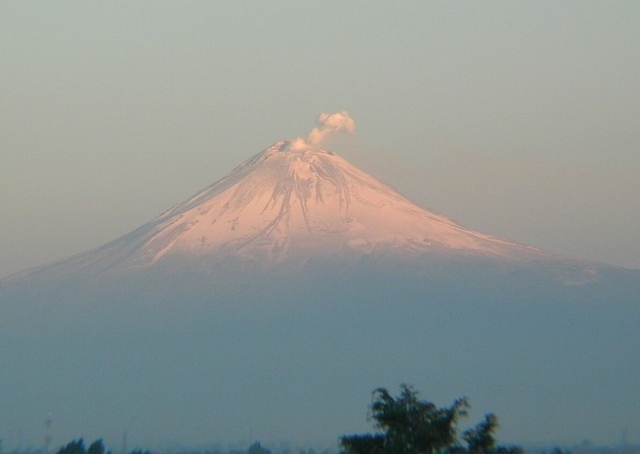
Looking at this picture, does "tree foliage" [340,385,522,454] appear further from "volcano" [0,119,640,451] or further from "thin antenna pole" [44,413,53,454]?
"volcano" [0,119,640,451]

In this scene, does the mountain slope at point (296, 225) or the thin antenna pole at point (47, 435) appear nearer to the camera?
the thin antenna pole at point (47, 435)

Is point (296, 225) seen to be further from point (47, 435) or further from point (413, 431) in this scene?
point (413, 431)

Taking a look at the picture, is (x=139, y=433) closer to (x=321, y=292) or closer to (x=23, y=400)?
(x=23, y=400)

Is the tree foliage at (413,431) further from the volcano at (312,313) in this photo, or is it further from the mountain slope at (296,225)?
the mountain slope at (296,225)

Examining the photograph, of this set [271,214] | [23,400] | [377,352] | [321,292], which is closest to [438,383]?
[377,352]

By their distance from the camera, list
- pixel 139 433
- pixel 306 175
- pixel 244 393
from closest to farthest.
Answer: pixel 139 433 < pixel 244 393 < pixel 306 175

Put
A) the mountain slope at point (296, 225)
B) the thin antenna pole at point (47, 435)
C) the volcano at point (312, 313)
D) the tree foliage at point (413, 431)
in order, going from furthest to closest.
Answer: the mountain slope at point (296, 225) < the volcano at point (312, 313) < the thin antenna pole at point (47, 435) < the tree foliage at point (413, 431)

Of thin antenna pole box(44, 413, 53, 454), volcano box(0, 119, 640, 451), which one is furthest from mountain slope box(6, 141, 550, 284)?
thin antenna pole box(44, 413, 53, 454)

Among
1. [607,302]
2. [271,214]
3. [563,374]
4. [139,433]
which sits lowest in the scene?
[139,433]

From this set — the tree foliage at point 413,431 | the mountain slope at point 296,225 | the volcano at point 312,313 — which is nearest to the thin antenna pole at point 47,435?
the volcano at point 312,313
